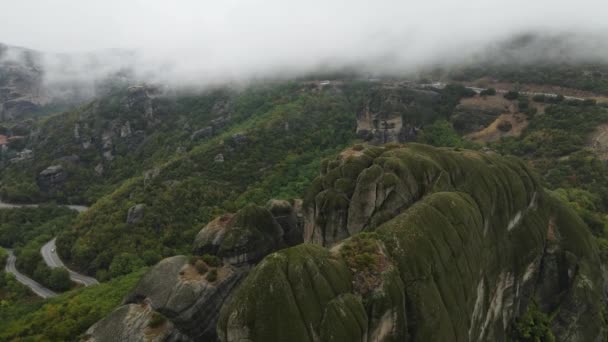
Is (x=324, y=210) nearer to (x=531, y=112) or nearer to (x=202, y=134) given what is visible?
(x=531, y=112)

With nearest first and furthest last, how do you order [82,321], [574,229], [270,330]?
1. [270,330]
2. [574,229]
3. [82,321]

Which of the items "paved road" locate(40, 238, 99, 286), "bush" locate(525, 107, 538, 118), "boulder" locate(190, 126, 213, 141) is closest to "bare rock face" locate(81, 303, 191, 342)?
"paved road" locate(40, 238, 99, 286)

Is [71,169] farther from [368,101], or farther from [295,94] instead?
[368,101]

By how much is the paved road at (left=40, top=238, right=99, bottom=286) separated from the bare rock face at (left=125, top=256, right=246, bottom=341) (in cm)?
4897

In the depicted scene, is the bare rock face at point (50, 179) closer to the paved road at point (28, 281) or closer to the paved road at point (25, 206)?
the paved road at point (25, 206)

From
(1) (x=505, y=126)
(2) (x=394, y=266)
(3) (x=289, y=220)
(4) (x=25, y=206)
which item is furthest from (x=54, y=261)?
(1) (x=505, y=126)

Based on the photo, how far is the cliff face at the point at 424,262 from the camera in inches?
645

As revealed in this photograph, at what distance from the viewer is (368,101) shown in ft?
349

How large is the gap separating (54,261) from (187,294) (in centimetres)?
6748

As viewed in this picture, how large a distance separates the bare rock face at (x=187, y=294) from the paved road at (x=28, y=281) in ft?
170

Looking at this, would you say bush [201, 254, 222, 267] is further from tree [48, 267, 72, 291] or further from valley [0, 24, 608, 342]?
tree [48, 267, 72, 291]

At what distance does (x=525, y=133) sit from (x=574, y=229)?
54649mm

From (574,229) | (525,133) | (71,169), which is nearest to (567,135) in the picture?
(525,133)

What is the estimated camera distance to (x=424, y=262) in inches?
790
